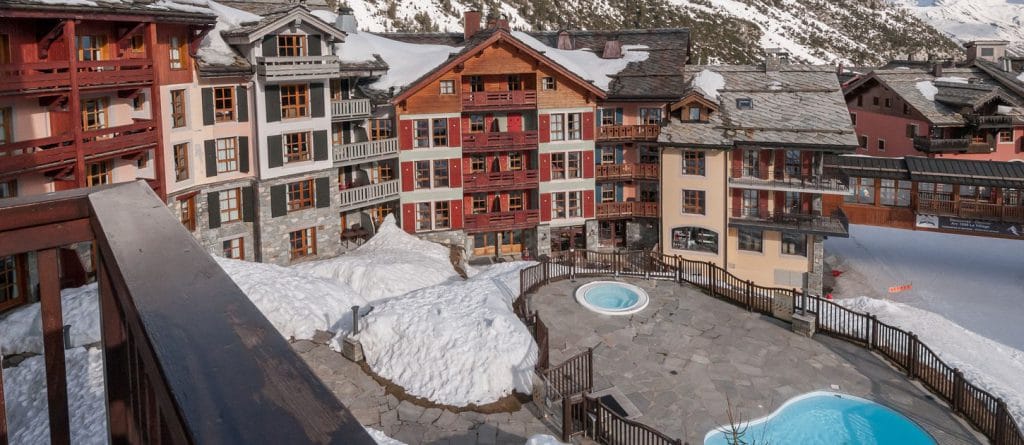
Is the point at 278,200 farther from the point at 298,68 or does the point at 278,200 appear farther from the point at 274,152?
the point at 298,68

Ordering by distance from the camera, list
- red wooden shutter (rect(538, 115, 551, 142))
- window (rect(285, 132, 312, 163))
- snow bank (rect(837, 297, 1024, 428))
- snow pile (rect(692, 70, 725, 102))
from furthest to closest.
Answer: snow pile (rect(692, 70, 725, 102)), red wooden shutter (rect(538, 115, 551, 142)), window (rect(285, 132, 312, 163)), snow bank (rect(837, 297, 1024, 428))

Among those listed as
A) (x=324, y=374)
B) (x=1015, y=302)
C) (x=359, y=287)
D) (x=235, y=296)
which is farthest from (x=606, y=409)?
(x=1015, y=302)

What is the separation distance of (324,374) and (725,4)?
186601mm

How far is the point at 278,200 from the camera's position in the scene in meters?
37.1

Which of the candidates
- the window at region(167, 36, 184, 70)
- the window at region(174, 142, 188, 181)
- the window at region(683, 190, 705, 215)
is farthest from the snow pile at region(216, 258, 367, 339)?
the window at region(683, 190, 705, 215)

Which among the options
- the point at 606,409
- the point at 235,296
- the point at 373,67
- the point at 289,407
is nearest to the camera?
the point at 289,407

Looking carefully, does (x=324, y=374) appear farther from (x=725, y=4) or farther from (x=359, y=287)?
(x=725, y=4)

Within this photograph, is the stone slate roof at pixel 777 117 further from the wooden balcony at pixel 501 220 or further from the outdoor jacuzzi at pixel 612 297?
the outdoor jacuzzi at pixel 612 297

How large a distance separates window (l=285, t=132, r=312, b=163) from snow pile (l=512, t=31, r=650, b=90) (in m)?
14.8

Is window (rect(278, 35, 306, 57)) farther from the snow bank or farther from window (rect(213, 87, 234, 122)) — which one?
the snow bank

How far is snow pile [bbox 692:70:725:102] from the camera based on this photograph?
47.0m

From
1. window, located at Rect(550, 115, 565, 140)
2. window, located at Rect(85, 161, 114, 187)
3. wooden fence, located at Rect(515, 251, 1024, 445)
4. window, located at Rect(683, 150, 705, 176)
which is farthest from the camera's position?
window, located at Rect(550, 115, 565, 140)

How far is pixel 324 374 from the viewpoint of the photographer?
23188mm

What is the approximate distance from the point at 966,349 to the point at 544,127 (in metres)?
23.1
